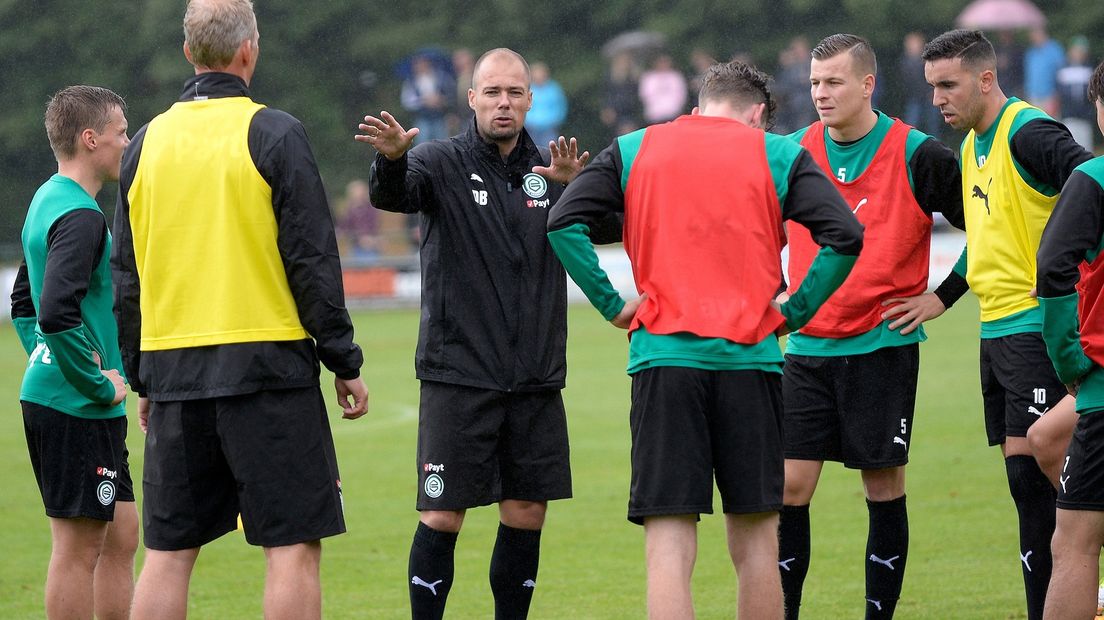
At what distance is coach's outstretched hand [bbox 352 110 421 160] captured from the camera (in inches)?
226

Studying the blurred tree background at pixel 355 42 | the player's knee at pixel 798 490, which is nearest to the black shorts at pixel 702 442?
the player's knee at pixel 798 490

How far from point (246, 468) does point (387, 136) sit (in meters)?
1.53

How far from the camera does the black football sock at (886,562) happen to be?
21.0ft

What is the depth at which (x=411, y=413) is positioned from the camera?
14352mm

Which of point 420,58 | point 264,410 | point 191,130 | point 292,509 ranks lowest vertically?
point 292,509

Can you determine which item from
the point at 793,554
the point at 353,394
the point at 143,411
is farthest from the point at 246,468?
the point at 793,554

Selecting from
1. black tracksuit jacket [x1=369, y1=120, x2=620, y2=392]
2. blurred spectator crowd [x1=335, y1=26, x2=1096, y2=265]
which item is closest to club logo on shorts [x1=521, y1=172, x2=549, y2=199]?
black tracksuit jacket [x1=369, y1=120, x2=620, y2=392]

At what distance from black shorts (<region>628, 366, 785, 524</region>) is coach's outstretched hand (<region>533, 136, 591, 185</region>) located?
44.7 inches

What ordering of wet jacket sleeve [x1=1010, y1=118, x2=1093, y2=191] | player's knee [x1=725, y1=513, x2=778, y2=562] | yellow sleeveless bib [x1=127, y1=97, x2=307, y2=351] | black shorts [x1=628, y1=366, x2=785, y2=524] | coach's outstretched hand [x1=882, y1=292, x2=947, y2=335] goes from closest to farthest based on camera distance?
yellow sleeveless bib [x1=127, y1=97, x2=307, y2=351] → black shorts [x1=628, y1=366, x2=785, y2=524] → player's knee [x1=725, y1=513, x2=778, y2=562] → wet jacket sleeve [x1=1010, y1=118, x2=1093, y2=191] → coach's outstretched hand [x1=882, y1=292, x2=947, y2=335]

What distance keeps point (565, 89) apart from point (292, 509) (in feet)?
111

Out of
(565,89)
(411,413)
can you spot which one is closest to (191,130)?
(411,413)

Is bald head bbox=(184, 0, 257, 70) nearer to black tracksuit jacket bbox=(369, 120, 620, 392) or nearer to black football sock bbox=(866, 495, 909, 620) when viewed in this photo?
black tracksuit jacket bbox=(369, 120, 620, 392)

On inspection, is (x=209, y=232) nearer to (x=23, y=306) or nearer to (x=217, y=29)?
(x=217, y=29)

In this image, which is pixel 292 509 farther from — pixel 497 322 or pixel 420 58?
pixel 420 58
